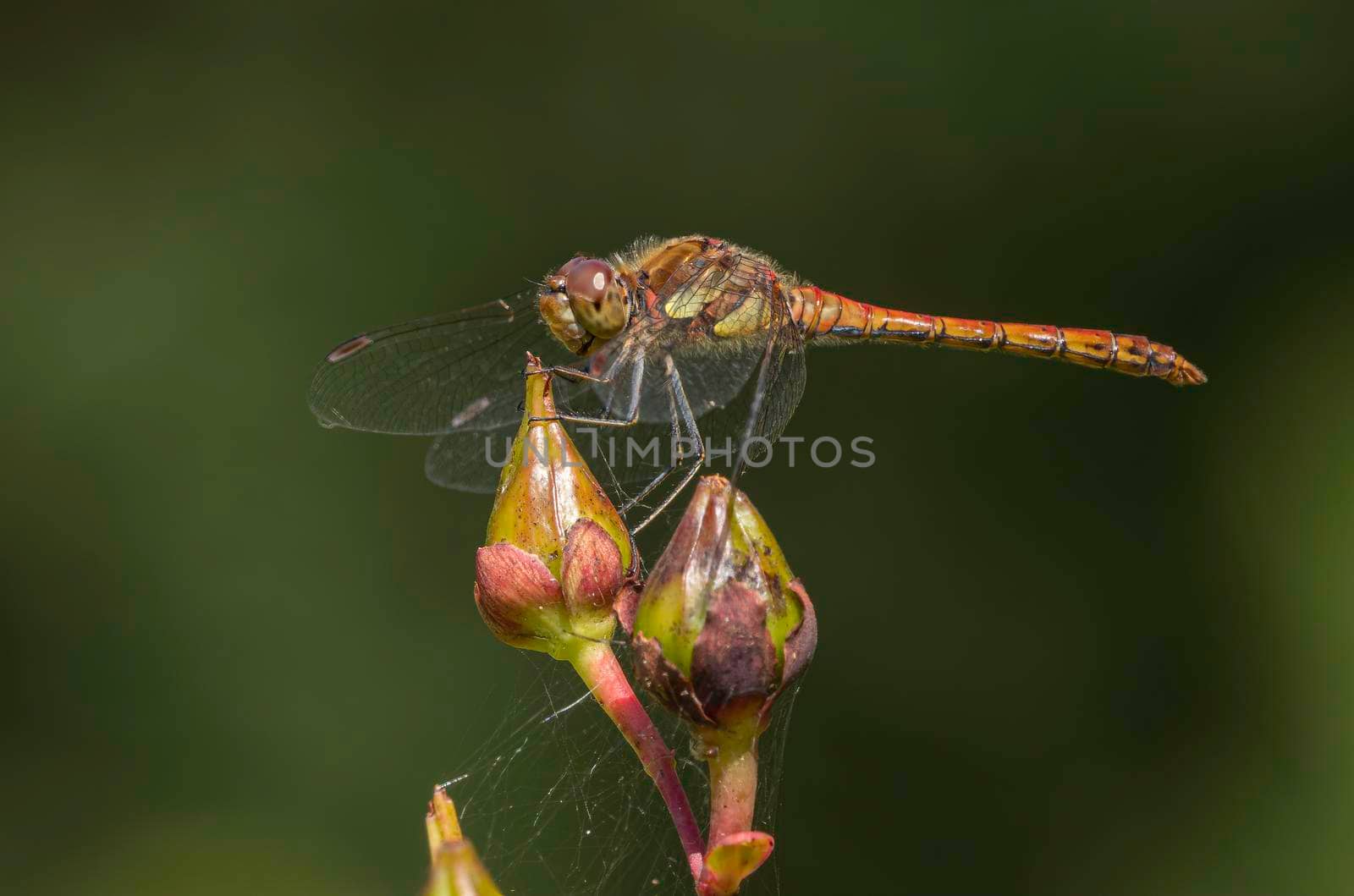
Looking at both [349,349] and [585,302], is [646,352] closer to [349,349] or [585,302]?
[585,302]

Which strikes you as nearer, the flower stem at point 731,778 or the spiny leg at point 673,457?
the flower stem at point 731,778

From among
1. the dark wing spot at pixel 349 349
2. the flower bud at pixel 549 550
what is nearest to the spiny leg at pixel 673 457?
the flower bud at pixel 549 550

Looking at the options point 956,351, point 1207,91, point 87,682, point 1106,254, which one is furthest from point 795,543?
point 87,682

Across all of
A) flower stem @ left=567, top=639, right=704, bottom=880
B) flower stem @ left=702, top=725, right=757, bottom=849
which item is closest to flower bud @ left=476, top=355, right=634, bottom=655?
flower stem @ left=567, top=639, right=704, bottom=880

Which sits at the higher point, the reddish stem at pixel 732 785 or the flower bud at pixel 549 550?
the flower bud at pixel 549 550

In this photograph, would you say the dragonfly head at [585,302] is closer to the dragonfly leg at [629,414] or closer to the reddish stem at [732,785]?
the dragonfly leg at [629,414]

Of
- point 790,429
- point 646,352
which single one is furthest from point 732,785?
point 790,429
